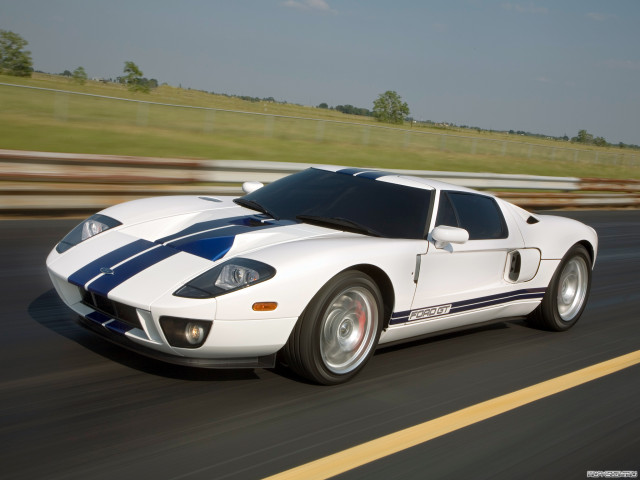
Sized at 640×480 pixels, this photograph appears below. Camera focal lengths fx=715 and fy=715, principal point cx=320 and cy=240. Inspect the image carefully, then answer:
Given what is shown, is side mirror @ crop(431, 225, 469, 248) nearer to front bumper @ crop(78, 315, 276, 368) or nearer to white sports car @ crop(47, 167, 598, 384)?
white sports car @ crop(47, 167, 598, 384)

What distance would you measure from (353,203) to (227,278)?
1.41m

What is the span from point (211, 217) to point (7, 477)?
226cm

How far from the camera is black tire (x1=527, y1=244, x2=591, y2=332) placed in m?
5.84

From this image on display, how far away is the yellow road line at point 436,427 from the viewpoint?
10.3 ft

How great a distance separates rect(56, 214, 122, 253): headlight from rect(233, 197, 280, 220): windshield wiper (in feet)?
3.10

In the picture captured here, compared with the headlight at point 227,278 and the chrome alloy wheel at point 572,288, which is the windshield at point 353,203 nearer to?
the headlight at point 227,278

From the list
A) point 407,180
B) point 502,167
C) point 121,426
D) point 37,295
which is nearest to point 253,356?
point 121,426

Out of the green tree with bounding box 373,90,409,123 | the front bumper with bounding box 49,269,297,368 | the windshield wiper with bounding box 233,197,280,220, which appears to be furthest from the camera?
the green tree with bounding box 373,90,409,123

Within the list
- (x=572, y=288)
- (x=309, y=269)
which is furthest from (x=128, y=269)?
(x=572, y=288)

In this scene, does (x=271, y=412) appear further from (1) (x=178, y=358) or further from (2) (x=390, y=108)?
(2) (x=390, y=108)

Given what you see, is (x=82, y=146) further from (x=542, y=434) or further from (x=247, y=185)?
(x=542, y=434)

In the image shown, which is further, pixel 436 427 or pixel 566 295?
pixel 566 295

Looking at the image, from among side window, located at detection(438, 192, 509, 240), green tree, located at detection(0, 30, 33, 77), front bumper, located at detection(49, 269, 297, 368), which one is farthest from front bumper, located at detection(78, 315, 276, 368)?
green tree, located at detection(0, 30, 33, 77)

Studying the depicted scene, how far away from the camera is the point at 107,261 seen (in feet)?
13.4
